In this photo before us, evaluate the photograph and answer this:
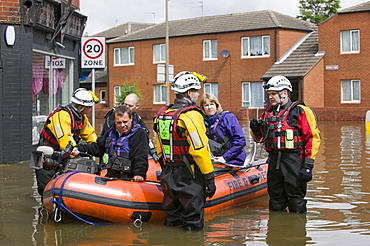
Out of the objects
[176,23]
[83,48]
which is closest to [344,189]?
[83,48]

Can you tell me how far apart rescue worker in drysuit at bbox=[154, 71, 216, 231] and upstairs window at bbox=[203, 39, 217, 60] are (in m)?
34.7

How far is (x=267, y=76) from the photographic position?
125 feet

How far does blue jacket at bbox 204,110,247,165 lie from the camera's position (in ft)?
31.8

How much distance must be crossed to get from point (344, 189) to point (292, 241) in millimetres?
4054

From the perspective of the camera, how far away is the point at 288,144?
8.57 metres

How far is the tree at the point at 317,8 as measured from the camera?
57688 mm

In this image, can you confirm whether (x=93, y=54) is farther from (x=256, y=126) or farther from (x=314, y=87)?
(x=314, y=87)

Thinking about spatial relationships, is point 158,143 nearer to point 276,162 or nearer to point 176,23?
point 276,162

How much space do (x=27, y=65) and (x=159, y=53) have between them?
31.0m

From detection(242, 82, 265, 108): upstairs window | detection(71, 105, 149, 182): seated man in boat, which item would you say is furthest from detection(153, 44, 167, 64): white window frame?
detection(71, 105, 149, 182): seated man in boat

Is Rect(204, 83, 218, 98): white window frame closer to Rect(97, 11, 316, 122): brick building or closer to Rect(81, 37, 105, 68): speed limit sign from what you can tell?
Rect(97, 11, 316, 122): brick building

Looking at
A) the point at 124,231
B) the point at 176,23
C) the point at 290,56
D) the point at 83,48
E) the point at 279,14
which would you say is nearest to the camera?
the point at 124,231

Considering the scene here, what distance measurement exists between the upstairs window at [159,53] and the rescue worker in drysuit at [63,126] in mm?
35756

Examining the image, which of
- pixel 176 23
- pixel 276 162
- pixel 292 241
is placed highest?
pixel 176 23
